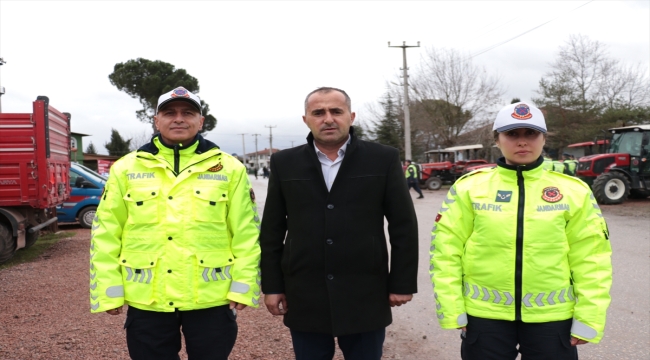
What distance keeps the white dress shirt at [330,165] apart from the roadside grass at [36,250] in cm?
769

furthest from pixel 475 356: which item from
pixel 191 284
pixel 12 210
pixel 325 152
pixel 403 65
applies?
pixel 403 65

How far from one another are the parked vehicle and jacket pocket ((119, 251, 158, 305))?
1132cm

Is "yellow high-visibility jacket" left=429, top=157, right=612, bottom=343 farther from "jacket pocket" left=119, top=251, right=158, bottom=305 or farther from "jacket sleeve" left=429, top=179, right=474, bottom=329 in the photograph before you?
"jacket pocket" left=119, top=251, right=158, bottom=305

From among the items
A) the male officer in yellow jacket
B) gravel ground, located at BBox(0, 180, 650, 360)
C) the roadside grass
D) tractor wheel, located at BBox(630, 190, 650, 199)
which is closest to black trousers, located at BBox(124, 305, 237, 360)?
the male officer in yellow jacket

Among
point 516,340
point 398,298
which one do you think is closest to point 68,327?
point 398,298

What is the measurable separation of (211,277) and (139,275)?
0.38m

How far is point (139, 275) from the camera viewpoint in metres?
2.73

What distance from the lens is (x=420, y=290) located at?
21.0 ft

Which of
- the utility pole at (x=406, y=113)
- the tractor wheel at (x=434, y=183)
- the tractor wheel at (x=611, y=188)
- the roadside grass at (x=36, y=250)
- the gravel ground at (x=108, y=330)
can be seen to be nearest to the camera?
the gravel ground at (x=108, y=330)

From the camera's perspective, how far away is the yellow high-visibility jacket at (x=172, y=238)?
8.90 feet

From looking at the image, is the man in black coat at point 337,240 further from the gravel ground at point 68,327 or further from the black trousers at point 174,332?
the gravel ground at point 68,327

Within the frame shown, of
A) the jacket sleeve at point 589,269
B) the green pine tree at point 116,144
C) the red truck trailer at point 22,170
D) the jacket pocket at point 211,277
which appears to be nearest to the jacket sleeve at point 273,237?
the jacket pocket at point 211,277

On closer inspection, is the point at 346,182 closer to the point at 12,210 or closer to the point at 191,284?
the point at 191,284

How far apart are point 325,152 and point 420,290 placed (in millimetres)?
4003
